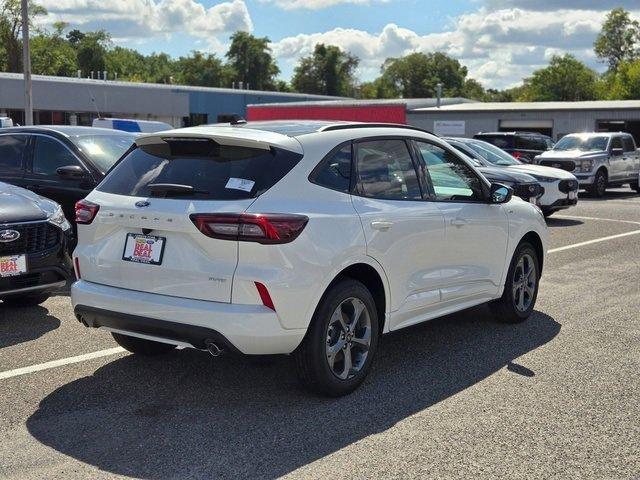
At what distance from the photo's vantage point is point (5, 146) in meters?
9.95

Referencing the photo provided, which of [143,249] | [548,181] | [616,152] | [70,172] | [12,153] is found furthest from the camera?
[616,152]

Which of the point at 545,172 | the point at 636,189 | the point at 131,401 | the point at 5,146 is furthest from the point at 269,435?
the point at 636,189

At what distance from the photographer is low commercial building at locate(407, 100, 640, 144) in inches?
1729

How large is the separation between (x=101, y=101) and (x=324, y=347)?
5025cm

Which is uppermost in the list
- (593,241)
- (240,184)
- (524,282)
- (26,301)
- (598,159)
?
(240,184)

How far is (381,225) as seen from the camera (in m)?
5.42

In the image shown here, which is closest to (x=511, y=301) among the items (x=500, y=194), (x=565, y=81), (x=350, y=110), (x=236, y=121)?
(x=500, y=194)

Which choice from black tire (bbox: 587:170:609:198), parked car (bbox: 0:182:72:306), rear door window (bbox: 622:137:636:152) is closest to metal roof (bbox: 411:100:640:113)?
rear door window (bbox: 622:137:636:152)

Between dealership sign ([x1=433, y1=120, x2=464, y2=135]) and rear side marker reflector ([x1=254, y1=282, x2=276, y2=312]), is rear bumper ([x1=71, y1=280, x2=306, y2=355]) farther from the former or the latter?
dealership sign ([x1=433, y1=120, x2=464, y2=135])

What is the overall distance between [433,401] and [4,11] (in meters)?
81.8

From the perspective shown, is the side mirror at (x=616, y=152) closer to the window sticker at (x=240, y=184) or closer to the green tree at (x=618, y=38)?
the window sticker at (x=240, y=184)

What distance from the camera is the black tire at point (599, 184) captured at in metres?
23.4

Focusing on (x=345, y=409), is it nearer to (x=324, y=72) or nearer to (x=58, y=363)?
(x=58, y=363)

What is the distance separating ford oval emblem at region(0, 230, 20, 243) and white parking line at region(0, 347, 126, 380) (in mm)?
1439
